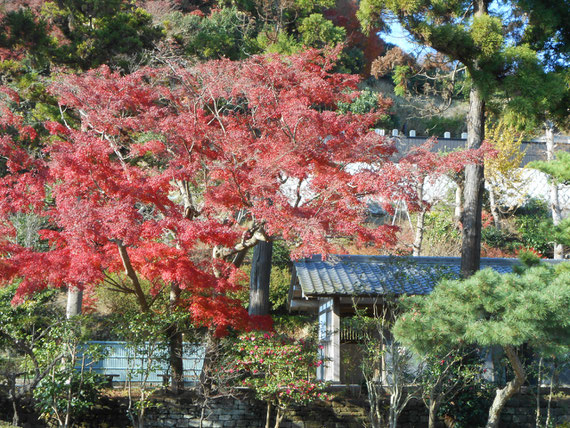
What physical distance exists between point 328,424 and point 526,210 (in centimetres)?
1401

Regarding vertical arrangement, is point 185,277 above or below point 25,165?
below

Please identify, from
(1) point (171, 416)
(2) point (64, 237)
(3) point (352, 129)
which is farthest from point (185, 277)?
(3) point (352, 129)

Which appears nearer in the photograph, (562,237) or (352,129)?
(562,237)

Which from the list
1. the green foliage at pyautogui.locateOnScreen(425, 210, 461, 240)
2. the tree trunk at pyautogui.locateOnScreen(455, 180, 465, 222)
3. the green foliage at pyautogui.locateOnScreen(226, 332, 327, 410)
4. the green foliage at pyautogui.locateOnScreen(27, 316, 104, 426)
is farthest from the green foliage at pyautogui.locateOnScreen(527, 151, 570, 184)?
the green foliage at pyautogui.locateOnScreen(425, 210, 461, 240)

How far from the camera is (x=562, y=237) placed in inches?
331

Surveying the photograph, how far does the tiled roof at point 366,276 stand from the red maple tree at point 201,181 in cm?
136

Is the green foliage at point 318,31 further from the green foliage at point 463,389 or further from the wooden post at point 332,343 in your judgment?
the green foliage at point 463,389

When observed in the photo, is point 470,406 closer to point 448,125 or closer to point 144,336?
point 144,336

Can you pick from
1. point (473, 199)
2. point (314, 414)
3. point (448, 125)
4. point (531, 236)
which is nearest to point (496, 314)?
point (473, 199)

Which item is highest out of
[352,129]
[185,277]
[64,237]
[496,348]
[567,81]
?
[567,81]

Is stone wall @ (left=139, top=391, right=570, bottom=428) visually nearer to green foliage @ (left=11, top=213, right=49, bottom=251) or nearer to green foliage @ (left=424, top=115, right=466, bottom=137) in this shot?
green foliage @ (left=11, top=213, right=49, bottom=251)

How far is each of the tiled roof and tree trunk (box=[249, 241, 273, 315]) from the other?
2.39ft

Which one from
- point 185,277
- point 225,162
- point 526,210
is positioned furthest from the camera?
point 526,210

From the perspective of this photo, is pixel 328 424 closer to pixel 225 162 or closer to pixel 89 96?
pixel 225 162
